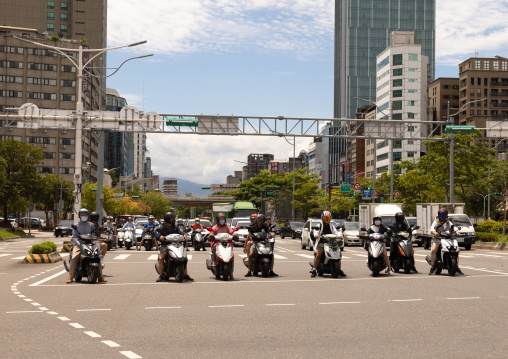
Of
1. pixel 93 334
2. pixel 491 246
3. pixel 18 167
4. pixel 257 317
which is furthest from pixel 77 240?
pixel 18 167

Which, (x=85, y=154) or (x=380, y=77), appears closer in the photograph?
(x=85, y=154)

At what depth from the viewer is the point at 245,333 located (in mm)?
9281

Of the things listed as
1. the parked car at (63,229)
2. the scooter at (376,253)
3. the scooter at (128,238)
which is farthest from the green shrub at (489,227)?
the parked car at (63,229)

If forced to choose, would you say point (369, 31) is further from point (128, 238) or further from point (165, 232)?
point (165, 232)

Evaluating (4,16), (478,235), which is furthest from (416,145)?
(478,235)

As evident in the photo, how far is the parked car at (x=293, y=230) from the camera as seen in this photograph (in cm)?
5829

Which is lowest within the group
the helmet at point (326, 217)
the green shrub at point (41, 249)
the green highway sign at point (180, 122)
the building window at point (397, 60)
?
the green shrub at point (41, 249)

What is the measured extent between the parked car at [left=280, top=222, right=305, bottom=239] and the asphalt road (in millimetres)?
39854

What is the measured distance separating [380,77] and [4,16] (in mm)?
71492

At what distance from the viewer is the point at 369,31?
186m

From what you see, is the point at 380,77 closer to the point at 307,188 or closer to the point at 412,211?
the point at 307,188

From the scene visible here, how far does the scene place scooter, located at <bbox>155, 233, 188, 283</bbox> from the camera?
1669cm

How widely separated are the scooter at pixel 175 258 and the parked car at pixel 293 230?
131 feet

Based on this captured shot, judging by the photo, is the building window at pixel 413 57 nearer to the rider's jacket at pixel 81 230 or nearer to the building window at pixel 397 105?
the building window at pixel 397 105
